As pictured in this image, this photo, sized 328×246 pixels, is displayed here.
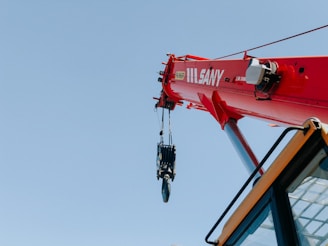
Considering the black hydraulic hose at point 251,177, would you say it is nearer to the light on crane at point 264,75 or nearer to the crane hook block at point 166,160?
the light on crane at point 264,75

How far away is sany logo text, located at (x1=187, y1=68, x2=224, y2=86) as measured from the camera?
22.0ft

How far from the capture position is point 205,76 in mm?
7219

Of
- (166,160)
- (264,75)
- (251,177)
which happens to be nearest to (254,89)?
(264,75)

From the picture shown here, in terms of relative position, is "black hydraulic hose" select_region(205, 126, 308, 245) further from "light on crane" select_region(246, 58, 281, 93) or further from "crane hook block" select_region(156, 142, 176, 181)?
"crane hook block" select_region(156, 142, 176, 181)

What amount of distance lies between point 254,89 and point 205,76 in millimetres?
1802

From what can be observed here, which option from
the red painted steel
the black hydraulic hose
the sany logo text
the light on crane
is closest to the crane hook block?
the red painted steel

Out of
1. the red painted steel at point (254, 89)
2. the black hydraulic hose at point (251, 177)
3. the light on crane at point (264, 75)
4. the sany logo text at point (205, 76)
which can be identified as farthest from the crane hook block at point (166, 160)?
the black hydraulic hose at point (251, 177)

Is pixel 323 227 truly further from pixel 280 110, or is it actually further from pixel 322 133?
pixel 280 110

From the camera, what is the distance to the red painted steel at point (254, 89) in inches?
169

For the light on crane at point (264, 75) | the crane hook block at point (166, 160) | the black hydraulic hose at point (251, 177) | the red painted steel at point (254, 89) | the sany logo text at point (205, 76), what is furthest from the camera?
the crane hook block at point (166, 160)

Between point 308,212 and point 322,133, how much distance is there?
43 centimetres

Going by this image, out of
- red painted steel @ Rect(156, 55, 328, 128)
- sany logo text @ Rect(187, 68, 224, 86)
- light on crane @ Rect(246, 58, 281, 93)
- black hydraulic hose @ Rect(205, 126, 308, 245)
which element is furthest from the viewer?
sany logo text @ Rect(187, 68, 224, 86)

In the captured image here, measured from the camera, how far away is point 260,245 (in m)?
2.50

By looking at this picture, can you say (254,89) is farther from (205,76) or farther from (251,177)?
(251,177)
